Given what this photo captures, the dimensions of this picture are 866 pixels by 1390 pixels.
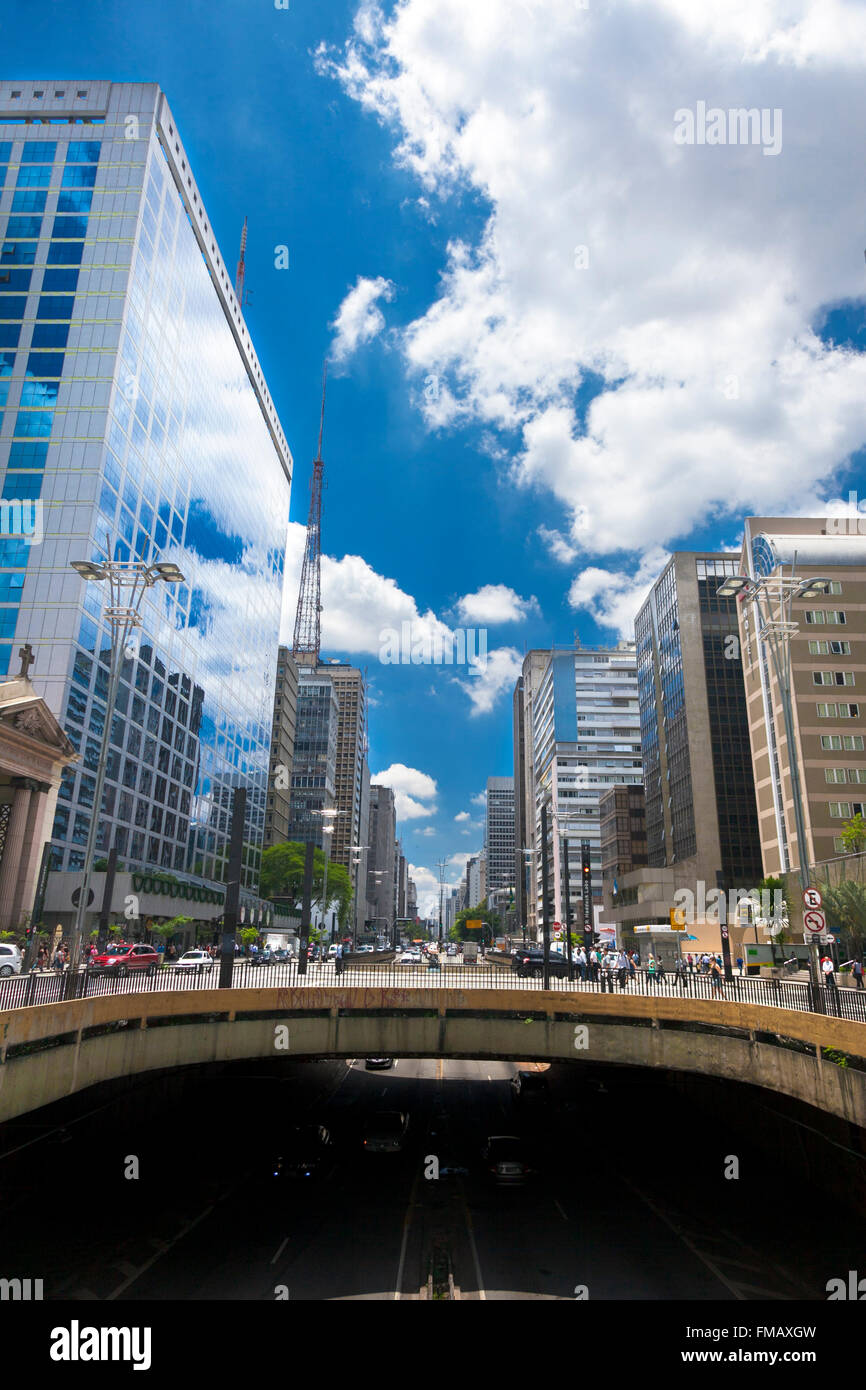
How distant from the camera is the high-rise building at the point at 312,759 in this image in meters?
153

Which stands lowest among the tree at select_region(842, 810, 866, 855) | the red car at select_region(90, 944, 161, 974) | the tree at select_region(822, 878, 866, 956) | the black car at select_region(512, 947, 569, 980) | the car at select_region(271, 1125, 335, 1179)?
the car at select_region(271, 1125, 335, 1179)

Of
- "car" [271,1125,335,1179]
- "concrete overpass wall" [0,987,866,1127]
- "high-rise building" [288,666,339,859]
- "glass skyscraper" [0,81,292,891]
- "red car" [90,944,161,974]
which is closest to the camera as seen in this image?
"concrete overpass wall" [0,987,866,1127]

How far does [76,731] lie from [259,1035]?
135ft

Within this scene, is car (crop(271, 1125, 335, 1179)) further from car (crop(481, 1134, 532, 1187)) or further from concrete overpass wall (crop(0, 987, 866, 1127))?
car (crop(481, 1134, 532, 1187))

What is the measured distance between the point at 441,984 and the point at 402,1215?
6519 mm

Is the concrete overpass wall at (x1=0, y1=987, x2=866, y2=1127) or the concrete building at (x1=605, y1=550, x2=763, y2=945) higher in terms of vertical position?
the concrete building at (x1=605, y1=550, x2=763, y2=945)

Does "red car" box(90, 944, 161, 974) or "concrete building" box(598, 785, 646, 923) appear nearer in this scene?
"red car" box(90, 944, 161, 974)

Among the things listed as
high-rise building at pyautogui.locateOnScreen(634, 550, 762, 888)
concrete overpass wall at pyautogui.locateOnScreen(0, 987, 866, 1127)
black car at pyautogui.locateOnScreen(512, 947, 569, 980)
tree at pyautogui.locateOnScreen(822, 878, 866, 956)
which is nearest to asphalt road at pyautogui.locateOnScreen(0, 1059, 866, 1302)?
concrete overpass wall at pyautogui.locateOnScreen(0, 987, 866, 1127)

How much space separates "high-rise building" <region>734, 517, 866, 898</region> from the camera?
59.7 m

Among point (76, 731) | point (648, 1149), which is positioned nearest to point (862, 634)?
point (648, 1149)

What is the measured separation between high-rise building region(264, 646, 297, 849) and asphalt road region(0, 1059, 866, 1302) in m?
95.2

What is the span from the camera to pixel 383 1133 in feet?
94.2

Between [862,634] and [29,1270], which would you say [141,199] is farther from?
[29,1270]
